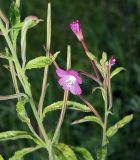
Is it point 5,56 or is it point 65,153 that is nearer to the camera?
point 5,56

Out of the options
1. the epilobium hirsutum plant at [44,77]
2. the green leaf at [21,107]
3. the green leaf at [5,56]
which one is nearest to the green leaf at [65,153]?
the epilobium hirsutum plant at [44,77]

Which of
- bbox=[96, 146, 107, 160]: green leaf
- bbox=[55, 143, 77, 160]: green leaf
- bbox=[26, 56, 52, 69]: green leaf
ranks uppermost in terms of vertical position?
bbox=[26, 56, 52, 69]: green leaf

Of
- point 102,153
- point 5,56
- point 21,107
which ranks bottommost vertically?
point 102,153

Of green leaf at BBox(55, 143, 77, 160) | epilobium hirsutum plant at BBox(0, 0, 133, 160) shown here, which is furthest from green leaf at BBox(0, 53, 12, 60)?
green leaf at BBox(55, 143, 77, 160)

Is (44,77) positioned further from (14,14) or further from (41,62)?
(14,14)

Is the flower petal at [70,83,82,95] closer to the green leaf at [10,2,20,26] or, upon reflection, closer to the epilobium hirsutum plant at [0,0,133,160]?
the epilobium hirsutum plant at [0,0,133,160]

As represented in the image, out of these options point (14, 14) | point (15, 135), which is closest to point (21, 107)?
point (15, 135)

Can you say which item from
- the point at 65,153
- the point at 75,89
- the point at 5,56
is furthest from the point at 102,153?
the point at 5,56

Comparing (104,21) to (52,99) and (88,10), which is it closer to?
(88,10)

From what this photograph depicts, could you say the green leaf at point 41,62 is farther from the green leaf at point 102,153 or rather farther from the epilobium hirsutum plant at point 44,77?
the green leaf at point 102,153

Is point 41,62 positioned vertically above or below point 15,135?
above

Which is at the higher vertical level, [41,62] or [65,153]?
[41,62]

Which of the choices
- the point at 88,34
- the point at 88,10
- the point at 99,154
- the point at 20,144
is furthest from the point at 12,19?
the point at 88,10
